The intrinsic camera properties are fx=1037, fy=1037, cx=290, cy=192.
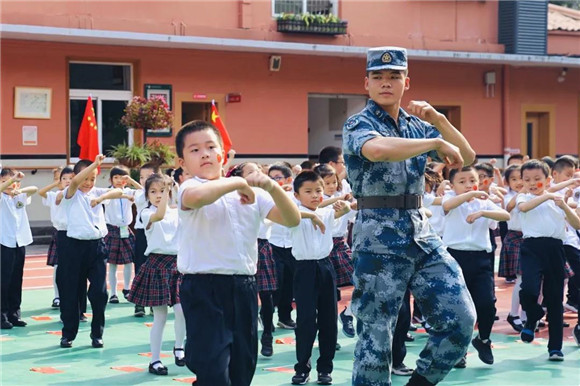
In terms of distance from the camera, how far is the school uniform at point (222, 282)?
17.5ft

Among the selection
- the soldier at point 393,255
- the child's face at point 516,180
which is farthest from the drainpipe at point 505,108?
the soldier at point 393,255

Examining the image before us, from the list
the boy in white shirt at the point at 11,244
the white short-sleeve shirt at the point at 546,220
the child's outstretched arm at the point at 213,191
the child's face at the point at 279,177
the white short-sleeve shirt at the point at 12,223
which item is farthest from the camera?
the white short-sleeve shirt at the point at 12,223

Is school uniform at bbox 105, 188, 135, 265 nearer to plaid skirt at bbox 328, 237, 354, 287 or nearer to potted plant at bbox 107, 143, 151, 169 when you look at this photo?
plaid skirt at bbox 328, 237, 354, 287

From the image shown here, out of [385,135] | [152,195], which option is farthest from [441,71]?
[385,135]

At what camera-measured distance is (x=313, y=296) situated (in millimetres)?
8156

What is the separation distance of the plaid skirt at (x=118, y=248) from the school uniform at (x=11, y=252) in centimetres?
166

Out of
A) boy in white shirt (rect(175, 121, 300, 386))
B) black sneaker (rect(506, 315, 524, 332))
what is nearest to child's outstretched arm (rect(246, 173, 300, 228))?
boy in white shirt (rect(175, 121, 300, 386))

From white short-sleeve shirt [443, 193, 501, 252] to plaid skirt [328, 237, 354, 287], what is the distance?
42.1 inches

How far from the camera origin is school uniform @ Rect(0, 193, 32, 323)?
10.7m

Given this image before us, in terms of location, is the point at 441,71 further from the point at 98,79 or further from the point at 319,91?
the point at 98,79

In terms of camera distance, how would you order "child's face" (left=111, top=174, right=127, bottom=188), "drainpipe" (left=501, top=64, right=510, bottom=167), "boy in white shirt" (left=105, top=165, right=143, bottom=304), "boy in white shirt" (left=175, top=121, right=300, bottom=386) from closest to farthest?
"boy in white shirt" (left=175, top=121, right=300, bottom=386), "child's face" (left=111, top=174, right=127, bottom=188), "boy in white shirt" (left=105, top=165, right=143, bottom=304), "drainpipe" (left=501, top=64, right=510, bottom=167)

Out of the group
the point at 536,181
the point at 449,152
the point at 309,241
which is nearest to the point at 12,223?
the point at 309,241

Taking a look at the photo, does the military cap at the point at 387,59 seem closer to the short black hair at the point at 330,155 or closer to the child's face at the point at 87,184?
the child's face at the point at 87,184

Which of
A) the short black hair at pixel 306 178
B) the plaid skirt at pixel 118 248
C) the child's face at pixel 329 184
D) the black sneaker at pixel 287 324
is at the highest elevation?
the short black hair at pixel 306 178
